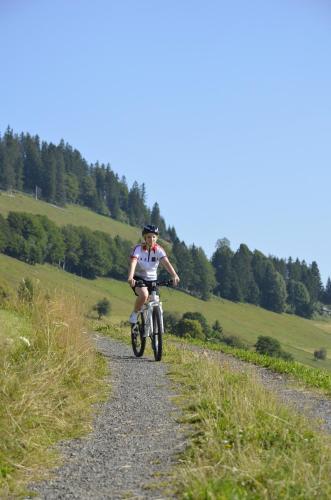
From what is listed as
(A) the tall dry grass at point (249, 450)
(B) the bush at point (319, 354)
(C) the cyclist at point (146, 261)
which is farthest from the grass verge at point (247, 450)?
(B) the bush at point (319, 354)

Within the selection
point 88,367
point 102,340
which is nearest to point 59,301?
point 88,367

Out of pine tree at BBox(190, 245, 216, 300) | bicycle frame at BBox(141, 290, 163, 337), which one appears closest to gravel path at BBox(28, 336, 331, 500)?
bicycle frame at BBox(141, 290, 163, 337)

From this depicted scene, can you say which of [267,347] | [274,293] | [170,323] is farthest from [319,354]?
[170,323]

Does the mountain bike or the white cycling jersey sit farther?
the white cycling jersey

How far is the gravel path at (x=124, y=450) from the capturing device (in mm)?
5230

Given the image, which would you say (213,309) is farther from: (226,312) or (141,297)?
(141,297)

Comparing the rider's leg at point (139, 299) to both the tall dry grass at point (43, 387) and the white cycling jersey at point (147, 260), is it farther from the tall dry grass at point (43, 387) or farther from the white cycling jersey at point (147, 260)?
the tall dry grass at point (43, 387)

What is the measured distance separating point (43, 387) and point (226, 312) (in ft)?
542

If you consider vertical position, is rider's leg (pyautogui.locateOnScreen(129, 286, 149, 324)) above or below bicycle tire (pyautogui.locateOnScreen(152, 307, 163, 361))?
above

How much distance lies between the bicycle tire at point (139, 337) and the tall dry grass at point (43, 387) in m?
1.73

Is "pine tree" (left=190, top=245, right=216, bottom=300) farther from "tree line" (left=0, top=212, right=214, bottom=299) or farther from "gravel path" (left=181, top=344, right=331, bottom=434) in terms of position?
"gravel path" (left=181, top=344, right=331, bottom=434)

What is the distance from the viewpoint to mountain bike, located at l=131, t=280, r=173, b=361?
12.4 meters

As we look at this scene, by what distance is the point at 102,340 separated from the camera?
16812 millimetres

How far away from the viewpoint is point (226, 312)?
170750 mm
